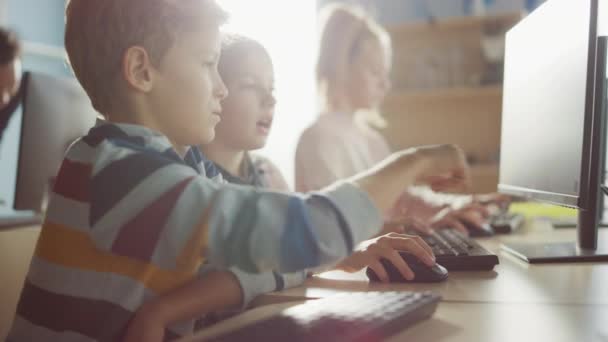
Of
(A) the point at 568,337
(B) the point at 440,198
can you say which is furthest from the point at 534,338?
(B) the point at 440,198

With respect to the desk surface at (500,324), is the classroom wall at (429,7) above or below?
above

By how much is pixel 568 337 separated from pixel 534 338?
3cm

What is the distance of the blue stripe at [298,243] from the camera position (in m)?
0.57

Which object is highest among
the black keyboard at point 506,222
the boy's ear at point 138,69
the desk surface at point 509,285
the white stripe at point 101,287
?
the boy's ear at point 138,69

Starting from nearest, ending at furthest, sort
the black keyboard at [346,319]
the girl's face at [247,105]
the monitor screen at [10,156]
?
1. the black keyboard at [346,319]
2. the girl's face at [247,105]
3. the monitor screen at [10,156]

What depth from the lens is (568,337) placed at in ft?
1.72

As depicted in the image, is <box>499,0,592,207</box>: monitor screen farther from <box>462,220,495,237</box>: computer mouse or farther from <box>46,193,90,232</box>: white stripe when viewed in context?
<box>46,193,90,232</box>: white stripe

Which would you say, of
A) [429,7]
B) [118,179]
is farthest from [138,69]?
[429,7]

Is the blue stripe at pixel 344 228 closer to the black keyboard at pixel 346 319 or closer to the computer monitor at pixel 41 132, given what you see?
the black keyboard at pixel 346 319

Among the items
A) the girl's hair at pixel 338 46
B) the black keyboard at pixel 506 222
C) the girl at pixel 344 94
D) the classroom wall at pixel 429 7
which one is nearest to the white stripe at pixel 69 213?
the black keyboard at pixel 506 222

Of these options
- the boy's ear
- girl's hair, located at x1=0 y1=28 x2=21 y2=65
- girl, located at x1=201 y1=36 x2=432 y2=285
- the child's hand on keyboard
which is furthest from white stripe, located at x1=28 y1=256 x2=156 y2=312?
girl's hair, located at x1=0 y1=28 x2=21 y2=65

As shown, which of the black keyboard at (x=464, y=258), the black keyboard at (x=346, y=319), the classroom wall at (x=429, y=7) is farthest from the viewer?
the classroom wall at (x=429, y=7)

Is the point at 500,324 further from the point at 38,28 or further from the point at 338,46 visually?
the point at 38,28

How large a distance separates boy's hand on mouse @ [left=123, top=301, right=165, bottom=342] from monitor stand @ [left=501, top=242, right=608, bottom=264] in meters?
0.61
